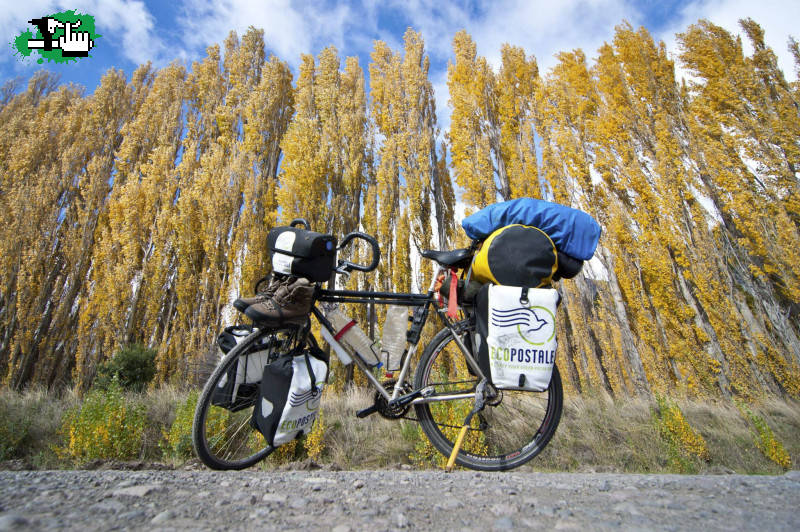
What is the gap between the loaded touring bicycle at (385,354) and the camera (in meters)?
1.83

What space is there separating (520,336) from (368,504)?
3.75 ft

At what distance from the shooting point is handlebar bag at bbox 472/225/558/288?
1941 mm

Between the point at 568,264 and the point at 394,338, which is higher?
the point at 568,264

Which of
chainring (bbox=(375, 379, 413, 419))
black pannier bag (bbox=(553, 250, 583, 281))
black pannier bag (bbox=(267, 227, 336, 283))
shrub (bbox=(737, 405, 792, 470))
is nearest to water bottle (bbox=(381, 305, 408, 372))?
chainring (bbox=(375, 379, 413, 419))

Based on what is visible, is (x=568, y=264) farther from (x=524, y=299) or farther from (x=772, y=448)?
(x=772, y=448)

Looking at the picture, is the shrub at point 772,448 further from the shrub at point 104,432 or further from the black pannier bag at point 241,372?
the shrub at point 104,432

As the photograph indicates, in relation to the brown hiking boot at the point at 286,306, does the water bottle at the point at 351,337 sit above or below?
below

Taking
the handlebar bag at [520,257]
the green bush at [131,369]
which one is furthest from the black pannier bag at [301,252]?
the green bush at [131,369]

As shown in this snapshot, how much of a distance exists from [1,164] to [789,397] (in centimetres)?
1861

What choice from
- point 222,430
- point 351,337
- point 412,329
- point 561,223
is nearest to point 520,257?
point 561,223

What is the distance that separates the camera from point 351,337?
84.6 inches

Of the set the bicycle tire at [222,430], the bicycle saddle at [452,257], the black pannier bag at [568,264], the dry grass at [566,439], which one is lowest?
the dry grass at [566,439]

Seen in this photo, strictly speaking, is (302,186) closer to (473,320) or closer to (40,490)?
(473,320)

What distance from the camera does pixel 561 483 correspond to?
1.55 meters
